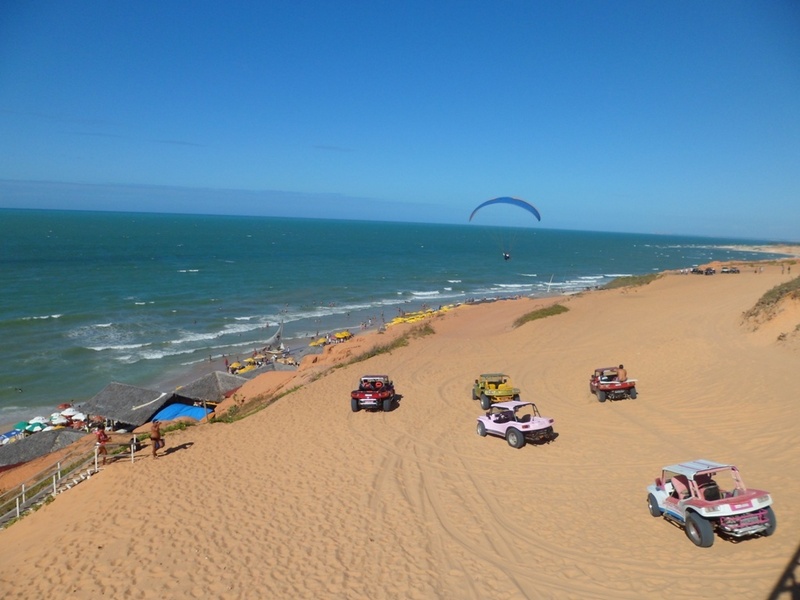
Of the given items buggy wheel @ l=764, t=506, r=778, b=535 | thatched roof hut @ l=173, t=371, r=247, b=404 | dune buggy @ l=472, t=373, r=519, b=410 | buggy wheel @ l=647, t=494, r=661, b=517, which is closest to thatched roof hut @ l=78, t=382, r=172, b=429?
thatched roof hut @ l=173, t=371, r=247, b=404

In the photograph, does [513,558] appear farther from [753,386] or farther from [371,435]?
[753,386]

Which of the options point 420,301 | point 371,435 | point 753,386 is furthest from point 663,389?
point 420,301

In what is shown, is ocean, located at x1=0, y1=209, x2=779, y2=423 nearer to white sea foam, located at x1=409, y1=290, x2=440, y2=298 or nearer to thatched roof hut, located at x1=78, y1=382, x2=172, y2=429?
white sea foam, located at x1=409, y1=290, x2=440, y2=298

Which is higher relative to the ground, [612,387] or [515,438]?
[612,387]

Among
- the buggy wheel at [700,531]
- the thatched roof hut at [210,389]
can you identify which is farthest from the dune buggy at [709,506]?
the thatched roof hut at [210,389]

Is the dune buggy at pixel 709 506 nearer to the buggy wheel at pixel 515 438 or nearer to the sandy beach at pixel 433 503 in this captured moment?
the sandy beach at pixel 433 503

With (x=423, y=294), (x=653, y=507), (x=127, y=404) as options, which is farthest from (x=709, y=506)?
(x=423, y=294)

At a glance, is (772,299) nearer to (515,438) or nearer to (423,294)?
(515,438)
